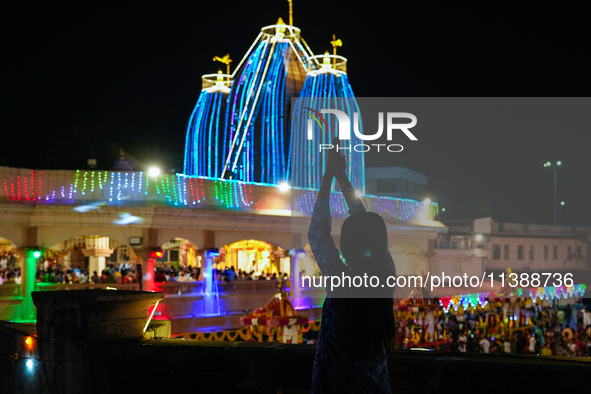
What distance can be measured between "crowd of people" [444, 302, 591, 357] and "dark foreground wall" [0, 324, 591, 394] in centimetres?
1233

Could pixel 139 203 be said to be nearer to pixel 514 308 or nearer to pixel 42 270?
pixel 42 270

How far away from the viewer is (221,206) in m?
18.8

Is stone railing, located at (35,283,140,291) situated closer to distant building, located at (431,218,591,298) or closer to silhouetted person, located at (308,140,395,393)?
silhouetted person, located at (308,140,395,393)

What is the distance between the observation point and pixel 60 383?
15.5 feet

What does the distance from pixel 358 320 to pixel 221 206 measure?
16.1 m

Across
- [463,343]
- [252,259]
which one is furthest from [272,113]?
[463,343]

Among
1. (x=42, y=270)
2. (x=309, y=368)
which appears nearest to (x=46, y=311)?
(x=309, y=368)

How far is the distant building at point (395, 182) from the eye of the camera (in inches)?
1469

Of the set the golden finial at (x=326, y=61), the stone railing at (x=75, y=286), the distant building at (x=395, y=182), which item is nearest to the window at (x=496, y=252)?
the distant building at (x=395, y=182)

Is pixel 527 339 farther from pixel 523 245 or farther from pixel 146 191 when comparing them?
pixel 523 245

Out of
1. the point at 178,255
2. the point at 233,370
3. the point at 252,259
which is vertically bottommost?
the point at 233,370

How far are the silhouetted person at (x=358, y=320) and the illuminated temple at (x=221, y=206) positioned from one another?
12.0 meters

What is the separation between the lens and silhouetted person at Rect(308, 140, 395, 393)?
2906 mm

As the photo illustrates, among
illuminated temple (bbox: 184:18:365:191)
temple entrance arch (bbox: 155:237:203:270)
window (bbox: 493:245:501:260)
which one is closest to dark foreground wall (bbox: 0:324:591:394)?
illuminated temple (bbox: 184:18:365:191)
